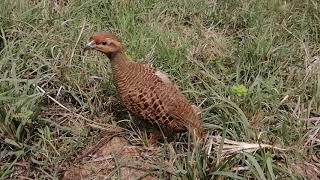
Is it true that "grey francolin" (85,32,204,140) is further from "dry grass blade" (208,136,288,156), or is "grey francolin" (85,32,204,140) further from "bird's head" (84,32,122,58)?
"dry grass blade" (208,136,288,156)

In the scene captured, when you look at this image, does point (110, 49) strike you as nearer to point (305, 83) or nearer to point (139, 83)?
point (139, 83)

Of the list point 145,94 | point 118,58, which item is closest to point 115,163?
point 145,94

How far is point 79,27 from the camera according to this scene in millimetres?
3539

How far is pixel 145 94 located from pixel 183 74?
66cm

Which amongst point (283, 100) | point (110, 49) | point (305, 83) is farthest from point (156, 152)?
point (305, 83)

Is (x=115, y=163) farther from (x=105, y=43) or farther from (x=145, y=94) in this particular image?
(x=105, y=43)

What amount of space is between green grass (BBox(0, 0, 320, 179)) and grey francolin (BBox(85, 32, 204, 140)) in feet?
0.58

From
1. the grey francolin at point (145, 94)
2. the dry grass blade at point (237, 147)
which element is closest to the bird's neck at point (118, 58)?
the grey francolin at point (145, 94)

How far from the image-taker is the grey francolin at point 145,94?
2.72m

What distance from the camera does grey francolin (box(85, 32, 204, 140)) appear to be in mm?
2719

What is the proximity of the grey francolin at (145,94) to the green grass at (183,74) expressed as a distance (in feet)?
0.58

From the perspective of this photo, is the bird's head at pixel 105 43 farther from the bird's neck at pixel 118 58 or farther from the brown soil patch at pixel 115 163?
the brown soil patch at pixel 115 163

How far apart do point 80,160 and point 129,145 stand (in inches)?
11.3

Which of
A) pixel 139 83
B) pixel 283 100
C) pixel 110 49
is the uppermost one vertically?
pixel 110 49
